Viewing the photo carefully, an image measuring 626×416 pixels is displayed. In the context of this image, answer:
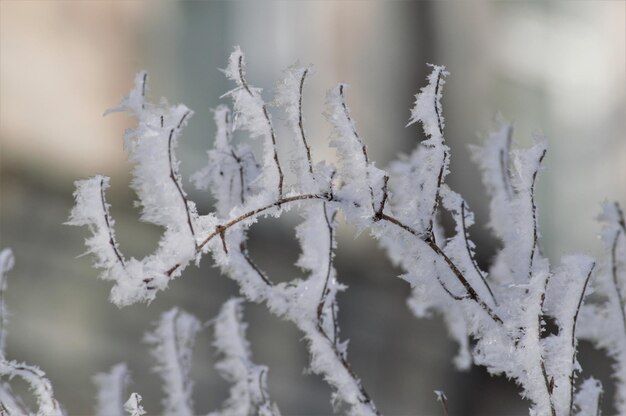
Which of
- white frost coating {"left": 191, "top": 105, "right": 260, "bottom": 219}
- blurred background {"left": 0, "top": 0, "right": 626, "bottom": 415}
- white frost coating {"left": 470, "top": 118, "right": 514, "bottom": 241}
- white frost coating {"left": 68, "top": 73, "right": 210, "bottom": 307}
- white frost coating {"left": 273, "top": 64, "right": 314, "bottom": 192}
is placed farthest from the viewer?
blurred background {"left": 0, "top": 0, "right": 626, "bottom": 415}

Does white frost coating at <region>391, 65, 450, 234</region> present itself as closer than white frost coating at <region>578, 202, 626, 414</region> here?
Yes

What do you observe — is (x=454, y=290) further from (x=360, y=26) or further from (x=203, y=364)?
(x=360, y=26)

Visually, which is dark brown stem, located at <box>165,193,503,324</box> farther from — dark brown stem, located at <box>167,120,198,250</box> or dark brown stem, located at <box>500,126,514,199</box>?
dark brown stem, located at <box>500,126,514,199</box>

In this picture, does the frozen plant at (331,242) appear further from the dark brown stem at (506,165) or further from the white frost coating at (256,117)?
the dark brown stem at (506,165)

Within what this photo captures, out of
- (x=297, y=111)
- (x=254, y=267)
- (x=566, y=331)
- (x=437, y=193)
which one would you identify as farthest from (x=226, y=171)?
(x=566, y=331)

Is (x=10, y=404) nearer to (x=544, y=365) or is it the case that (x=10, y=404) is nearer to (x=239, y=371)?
(x=239, y=371)

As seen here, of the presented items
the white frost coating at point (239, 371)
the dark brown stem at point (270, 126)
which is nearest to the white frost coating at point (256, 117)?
the dark brown stem at point (270, 126)

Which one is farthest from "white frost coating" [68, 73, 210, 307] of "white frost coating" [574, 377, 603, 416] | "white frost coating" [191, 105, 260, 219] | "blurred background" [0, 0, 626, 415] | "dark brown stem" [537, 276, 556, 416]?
"blurred background" [0, 0, 626, 415]
